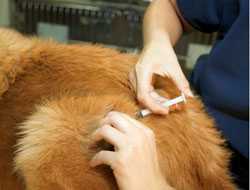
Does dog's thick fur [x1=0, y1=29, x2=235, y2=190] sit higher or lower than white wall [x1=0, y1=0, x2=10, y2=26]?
higher

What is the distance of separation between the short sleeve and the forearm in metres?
0.02

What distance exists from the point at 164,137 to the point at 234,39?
21 centimetres

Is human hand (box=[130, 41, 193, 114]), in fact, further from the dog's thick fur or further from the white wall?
the white wall

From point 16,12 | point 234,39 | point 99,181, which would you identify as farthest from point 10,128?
point 16,12

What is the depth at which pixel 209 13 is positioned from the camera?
2.81 feet

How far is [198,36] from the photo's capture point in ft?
5.51

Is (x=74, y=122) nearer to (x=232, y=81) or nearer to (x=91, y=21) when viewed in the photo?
(x=232, y=81)

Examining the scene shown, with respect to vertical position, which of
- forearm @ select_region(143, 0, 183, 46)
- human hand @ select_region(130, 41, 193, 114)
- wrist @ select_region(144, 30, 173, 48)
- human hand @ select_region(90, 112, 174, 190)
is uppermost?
forearm @ select_region(143, 0, 183, 46)

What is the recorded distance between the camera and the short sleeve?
813 millimetres

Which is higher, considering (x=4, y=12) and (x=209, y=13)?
(x=209, y=13)

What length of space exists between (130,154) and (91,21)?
3.64ft

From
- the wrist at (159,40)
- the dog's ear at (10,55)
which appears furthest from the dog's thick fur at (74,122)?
the wrist at (159,40)

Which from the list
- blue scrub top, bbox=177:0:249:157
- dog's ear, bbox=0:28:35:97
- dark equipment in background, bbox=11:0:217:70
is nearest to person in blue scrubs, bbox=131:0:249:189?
blue scrub top, bbox=177:0:249:157

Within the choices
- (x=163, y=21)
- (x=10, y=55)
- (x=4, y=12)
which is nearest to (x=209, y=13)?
(x=163, y=21)
